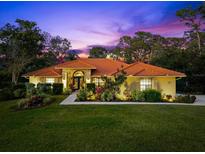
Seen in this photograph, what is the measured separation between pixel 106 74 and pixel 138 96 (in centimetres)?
763

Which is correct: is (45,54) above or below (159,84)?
above

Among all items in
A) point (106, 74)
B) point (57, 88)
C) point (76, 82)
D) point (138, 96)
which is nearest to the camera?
point (138, 96)

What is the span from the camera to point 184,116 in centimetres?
1198

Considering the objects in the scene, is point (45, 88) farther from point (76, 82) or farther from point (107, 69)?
point (107, 69)

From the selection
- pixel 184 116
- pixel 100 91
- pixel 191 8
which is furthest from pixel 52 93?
pixel 191 8

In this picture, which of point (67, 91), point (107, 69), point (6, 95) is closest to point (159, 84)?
point (107, 69)

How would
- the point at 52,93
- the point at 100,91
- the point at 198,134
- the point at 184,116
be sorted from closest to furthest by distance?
the point at 198,134 < the point at 184,116 < the point at 100,91 < the point at 52,93

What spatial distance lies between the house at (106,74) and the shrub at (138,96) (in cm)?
129

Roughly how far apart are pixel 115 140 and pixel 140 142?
2.98 ft

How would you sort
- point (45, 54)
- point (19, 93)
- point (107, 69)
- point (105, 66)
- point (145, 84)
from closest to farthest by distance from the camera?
point (145, 84) < point (19, 93) < point (107, 69) < point (105, 66) < point (45, 54)

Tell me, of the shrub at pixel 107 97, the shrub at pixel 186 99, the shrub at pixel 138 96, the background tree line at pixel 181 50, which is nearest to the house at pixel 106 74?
the shrub at pixel 138 96

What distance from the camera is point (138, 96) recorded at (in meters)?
18.6

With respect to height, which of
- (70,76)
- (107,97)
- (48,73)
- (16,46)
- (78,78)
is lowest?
(107,97)

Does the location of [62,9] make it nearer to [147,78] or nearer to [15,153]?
[147,78]
